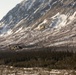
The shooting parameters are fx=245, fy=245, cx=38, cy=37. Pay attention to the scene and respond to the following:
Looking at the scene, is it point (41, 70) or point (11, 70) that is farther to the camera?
point (11, 70)

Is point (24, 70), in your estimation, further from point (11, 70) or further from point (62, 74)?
point (62, 74)

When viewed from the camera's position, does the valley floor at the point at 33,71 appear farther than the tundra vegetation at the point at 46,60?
No

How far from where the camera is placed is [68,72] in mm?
16844

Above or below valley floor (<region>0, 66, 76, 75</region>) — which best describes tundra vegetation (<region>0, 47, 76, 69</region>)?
above

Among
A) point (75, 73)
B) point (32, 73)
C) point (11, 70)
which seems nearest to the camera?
point (75, 73)

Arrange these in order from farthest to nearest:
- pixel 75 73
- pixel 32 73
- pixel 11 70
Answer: pixel 11 70 → pixel 32 73 → pixel 75 73

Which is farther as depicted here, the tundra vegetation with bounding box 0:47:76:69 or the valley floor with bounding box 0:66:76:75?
the tundra vegetation with bounding box 0:47:76:69

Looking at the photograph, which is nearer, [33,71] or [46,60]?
[33,71]

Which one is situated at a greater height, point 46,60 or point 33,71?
point 46,60

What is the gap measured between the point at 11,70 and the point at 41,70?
269cm

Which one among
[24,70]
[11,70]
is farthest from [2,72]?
[24,70]

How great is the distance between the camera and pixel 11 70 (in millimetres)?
19375

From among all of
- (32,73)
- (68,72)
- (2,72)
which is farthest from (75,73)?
(2,72)

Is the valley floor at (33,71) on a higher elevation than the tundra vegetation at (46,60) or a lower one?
lower
